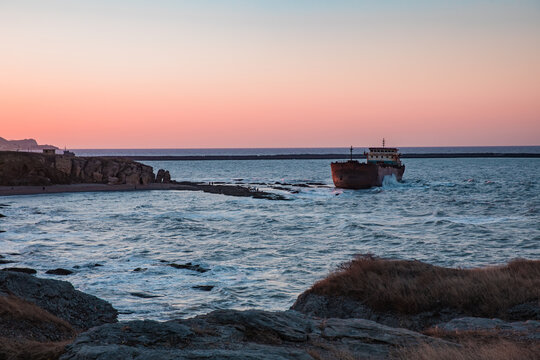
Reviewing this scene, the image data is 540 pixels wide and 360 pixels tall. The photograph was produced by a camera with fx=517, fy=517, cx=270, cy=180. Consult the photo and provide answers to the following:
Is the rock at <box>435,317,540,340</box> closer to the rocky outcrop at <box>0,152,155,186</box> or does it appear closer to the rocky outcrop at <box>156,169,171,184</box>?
the rocky outcrop at <box>0,152,155,186</box>

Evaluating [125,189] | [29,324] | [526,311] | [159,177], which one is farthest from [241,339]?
[159,177]

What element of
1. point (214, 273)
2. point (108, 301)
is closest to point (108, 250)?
point (214, 273)

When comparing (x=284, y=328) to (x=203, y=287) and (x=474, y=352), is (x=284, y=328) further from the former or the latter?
(x=203, y=287)

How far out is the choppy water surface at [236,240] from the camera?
59.7 ft

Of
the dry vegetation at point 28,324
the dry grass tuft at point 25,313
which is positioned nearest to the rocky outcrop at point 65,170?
the dry grass tuft at point 25,313

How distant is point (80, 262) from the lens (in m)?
22.2

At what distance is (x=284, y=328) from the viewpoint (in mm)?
9414

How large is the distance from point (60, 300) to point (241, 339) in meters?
7.13

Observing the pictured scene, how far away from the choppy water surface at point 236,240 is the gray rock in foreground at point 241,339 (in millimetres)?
5945

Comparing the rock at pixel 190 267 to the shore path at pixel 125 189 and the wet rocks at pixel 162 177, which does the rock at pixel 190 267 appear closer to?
the shore path at pixel 125 189

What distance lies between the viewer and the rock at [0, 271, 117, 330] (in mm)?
13297

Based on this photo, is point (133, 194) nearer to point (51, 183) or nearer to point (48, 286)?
point (51, 183)

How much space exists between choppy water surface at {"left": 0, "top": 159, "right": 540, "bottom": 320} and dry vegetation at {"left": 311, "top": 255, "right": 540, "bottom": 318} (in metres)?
3.01

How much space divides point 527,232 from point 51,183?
5732 cm
